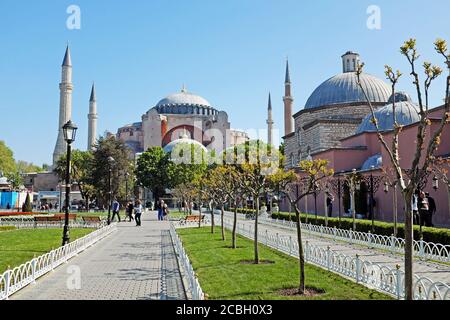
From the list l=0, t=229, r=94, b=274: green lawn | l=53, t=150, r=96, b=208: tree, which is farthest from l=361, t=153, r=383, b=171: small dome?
l=53, t=150, r=96, b=208: tree

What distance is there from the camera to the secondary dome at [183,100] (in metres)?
73.9

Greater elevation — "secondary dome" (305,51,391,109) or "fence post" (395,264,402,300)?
"secondary dome" (305,51,391,109)

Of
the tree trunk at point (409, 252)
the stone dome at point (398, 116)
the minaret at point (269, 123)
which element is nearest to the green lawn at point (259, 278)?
the tree trunk at point (409, 252)

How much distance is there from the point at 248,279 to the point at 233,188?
30.6 ft

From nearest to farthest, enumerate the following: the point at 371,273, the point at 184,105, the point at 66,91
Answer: the point at 371,273, the point at 66,91, the point at 184,105

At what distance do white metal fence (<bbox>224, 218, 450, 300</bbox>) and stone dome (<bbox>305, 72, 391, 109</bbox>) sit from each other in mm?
27066

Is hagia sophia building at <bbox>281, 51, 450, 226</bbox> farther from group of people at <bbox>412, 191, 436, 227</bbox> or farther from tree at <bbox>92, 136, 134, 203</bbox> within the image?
tree at <bbox>92, 136, 134, 203</bbox>

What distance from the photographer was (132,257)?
10523 millimetres

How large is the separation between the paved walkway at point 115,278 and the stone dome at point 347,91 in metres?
27.5

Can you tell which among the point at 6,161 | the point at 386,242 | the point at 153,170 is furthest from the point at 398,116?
the point at 6,161

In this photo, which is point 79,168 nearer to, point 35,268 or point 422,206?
point 422,206

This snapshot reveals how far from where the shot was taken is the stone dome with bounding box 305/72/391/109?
1399 inches

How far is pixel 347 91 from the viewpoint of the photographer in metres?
35.9

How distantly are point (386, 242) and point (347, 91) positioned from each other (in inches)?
1050
